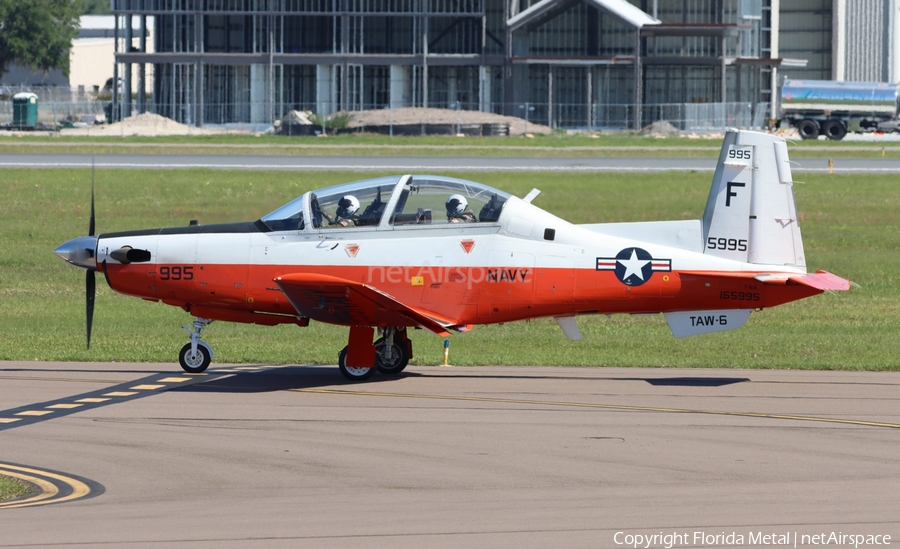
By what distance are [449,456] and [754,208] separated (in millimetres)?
5181

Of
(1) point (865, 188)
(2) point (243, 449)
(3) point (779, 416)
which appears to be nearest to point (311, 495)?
(2) point (243, 449)

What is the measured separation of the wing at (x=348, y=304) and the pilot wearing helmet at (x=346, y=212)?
28.8 inches

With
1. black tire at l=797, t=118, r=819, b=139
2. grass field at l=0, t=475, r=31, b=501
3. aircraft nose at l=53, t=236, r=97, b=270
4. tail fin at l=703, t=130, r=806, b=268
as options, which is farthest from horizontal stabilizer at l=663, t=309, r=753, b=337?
black tire at l=797, t=118, r=819, b=139

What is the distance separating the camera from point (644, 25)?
66250 mm

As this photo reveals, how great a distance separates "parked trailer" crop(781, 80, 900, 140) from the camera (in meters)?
63.2

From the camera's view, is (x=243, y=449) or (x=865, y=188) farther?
(x=865, y=188)

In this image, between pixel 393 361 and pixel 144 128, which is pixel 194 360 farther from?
pixel 144 128

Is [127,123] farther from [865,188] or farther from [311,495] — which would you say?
[311,495]

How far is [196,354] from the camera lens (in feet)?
46.8

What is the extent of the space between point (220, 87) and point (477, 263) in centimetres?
6030

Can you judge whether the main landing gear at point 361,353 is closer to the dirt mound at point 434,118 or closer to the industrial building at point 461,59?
the dirt mound at point 434,118

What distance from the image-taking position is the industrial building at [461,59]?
67875 mm

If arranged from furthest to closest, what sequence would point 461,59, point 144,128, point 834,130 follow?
point 461,59, point 144,128, point 834,130

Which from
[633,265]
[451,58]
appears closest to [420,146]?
[451,58]
